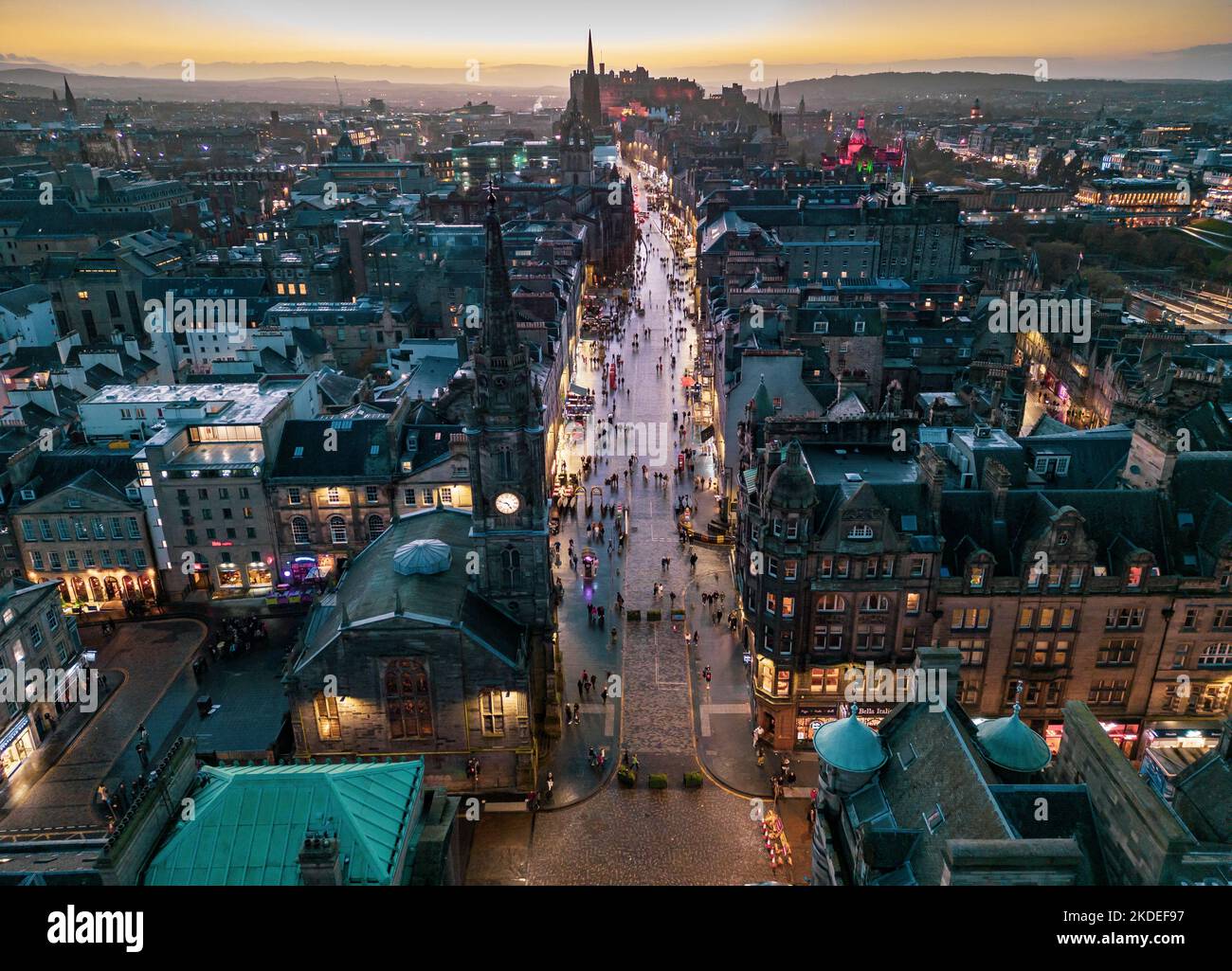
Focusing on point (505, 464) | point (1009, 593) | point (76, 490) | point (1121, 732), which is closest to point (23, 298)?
point (76, 490)

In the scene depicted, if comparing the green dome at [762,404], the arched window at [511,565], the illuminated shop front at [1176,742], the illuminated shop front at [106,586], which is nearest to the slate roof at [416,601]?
the arched window at [511,565]

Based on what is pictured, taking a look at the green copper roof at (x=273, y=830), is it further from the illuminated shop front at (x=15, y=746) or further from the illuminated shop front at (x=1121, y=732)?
the illuminated shop front at (x=1121, y=732)

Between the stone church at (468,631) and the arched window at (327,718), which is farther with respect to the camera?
the arched window at (327,718)

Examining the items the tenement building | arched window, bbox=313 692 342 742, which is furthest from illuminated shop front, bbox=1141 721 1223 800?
arched window, bbox=313 692 342 742

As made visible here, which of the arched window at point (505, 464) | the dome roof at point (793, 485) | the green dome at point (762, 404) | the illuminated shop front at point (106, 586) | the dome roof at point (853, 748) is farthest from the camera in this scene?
the green dome at point (762, 404)

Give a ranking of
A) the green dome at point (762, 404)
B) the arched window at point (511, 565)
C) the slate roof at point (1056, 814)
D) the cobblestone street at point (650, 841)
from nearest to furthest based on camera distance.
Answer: the slate roof at point (1056, 814) < the cobblestone street at point (650, 841) < the arched window at point (511, 565) < the green dome at point (762, 404)
